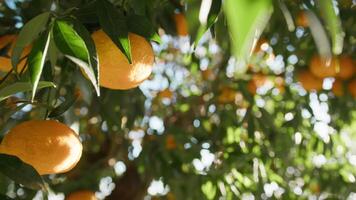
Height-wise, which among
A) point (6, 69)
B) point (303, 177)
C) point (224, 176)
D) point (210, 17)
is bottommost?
point (303, 177)

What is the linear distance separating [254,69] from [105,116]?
55.8 inches

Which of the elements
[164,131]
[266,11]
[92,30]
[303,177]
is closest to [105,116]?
[164,131]

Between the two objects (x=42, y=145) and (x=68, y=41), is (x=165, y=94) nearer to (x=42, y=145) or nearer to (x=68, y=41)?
(x=42, y=145)

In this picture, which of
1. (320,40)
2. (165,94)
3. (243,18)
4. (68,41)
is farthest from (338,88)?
(243,18)

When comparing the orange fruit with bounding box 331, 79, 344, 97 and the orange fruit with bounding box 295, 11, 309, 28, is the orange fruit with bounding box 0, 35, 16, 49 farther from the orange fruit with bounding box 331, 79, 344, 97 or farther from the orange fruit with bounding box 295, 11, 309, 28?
Result: the orange fruit with bounding box 331, 79, 344, 97

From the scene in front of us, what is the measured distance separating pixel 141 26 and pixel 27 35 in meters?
0.22

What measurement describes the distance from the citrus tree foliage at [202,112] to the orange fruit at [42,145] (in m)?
0.06

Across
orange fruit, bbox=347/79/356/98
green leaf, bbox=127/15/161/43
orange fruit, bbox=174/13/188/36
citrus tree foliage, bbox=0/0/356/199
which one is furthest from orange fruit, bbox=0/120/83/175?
orange fruit, bbox=347/79/356/98

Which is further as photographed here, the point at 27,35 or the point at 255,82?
the point at 255,82

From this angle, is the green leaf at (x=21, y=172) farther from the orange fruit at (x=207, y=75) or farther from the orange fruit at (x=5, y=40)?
the orange fruit at (x=207, y=75)

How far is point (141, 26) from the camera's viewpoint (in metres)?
0.97

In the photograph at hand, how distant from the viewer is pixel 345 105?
2.42 meters

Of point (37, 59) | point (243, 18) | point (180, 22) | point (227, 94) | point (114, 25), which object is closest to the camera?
point (243, 18)

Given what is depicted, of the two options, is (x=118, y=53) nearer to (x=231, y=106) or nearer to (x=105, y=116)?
(x=105, y=116)
